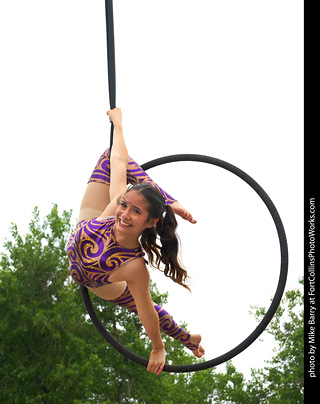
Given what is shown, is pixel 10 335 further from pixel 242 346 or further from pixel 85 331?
pixel 242 346

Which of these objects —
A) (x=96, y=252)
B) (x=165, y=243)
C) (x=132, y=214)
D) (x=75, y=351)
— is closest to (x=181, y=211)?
(x=165, y=243)

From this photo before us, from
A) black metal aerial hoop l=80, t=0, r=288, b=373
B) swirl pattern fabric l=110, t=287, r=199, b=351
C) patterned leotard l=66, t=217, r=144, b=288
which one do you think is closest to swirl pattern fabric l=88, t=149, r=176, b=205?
black metal aerial hoop l=80, t=0, r=288, b=373

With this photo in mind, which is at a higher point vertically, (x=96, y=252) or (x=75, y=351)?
(x=75, y=351)

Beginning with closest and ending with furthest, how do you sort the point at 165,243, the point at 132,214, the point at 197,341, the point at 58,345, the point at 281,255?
the point at 132,214, the point at 165,243, the point at 281,255, the point at 197,341, the point at 58,345

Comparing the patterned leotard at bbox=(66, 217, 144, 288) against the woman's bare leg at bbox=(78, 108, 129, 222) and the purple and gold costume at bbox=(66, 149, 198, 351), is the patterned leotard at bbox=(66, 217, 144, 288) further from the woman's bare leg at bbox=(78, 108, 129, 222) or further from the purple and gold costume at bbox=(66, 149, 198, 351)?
the woman's bare leg at bbox=(78, 108, 129, 222)

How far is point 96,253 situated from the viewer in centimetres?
439

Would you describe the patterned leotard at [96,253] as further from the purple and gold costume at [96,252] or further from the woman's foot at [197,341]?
the woman's foot at [197,341]

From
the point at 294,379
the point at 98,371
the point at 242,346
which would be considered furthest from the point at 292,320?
the point at 242,346

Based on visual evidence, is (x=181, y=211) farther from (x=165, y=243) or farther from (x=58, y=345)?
(x=58, y=345)

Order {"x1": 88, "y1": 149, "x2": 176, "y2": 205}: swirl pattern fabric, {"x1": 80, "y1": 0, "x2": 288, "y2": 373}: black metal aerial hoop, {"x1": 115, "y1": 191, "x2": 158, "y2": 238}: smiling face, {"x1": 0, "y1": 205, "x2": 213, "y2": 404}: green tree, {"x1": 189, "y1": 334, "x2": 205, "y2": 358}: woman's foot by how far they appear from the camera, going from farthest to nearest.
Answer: {"x1": 0, "y1": 205, "x2": 213, "y2": 404}: green tree
{"x1": 189, "y1": 334, "x2": 205, "y2": 358}: woman's foot
{"x1": 88, "y1": 149, "x2": 176, "y2": 205}: swirl pattern fabric
{"x1": 80, "y1": 0, "x2": 288, "y2": 373}: black metal aerial hoop
{"x1": 115, "y1": 191, "x2": 158, "y2": 238}: smiling face

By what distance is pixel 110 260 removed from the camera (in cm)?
431

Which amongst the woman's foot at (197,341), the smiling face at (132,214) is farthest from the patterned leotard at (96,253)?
the woman's foot at (197,341)

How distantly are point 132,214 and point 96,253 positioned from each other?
361mm

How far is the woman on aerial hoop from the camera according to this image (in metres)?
4.29
